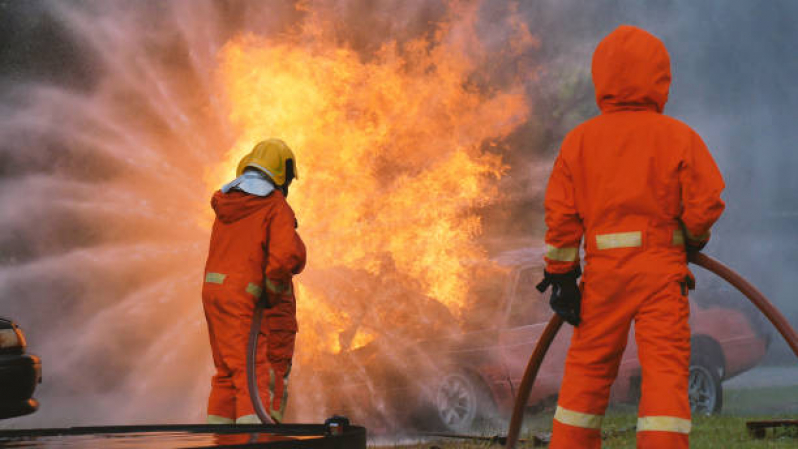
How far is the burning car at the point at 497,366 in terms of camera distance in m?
7.69

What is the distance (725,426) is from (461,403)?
2.22 m

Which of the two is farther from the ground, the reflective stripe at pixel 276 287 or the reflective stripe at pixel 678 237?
the reflective stripe at pixel 276 287

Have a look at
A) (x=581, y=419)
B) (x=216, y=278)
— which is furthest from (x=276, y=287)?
(x=581, y=419)

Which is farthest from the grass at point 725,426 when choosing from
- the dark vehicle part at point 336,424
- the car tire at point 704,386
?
the dark vehicle part at point 336,424

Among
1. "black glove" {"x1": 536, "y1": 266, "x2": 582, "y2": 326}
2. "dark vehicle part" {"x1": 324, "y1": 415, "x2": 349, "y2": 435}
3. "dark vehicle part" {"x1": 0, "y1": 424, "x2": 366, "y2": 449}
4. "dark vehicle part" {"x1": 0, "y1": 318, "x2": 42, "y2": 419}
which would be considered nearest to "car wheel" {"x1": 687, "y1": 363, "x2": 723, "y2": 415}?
"black glove" {"x1": 536, "y1": 266, "x2": 582, "y2": 326}

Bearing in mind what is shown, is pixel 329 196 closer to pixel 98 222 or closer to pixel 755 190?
pixel 98 222

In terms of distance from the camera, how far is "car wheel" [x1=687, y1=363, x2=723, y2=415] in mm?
8133

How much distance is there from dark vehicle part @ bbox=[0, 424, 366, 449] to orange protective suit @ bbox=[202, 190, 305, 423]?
2366mm

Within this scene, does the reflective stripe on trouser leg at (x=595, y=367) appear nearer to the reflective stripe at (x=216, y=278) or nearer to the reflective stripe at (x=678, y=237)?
the reflective stripe at (x=678, y=237)

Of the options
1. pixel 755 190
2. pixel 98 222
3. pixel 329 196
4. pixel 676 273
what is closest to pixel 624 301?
pixel 676 273

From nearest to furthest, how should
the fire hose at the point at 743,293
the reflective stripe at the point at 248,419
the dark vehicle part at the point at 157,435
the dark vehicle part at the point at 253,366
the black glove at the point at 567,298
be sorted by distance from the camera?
the dark vehicle part at the point at 157,435 < the fire hose at the point at 743,293 < the black glove at the point at 567,298 < the dark vehicle part at the point at 253,366 < the reflective stripe at the point at 248,419

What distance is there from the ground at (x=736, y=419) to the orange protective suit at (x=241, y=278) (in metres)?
2.02

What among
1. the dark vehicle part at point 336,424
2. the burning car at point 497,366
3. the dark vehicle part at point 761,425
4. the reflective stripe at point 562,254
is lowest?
the dark vehicle part at point 336,424

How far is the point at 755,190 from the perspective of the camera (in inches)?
490
